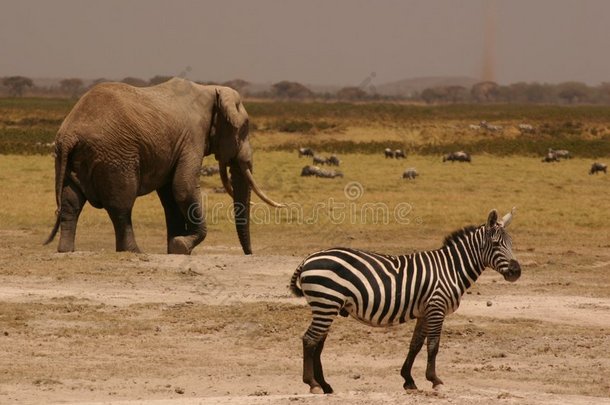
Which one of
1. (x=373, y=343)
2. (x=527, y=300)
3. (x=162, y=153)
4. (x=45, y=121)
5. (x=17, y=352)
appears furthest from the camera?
(x=45, y=121)

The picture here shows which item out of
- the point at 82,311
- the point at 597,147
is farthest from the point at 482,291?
the point at 597,147

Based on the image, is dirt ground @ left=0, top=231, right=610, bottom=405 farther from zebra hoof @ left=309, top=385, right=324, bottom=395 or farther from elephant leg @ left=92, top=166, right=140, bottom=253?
elephant leg @ left=92, top=166, right=140, bottom=253

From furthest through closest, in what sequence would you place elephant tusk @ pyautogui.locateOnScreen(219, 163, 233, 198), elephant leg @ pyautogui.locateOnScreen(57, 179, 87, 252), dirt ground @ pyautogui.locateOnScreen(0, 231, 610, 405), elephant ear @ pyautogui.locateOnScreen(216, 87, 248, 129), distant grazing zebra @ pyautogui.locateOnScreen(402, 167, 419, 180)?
distant grazing zebra @ pyautogui.locateOnScreen(402, 167, 419, 180) < elephant tusk @ pyautogui.locateOnScreen(219, 163, 233, 198) < elephant ear @ pyautogui.locateOnScreen(216, 87, 248, 129) < elephant leg @ pyautogui.locateOnScreen(57, 179, 87, 252) < dirt ground @ pyautogui.locateOnScreen(0, 231, 610, 405)

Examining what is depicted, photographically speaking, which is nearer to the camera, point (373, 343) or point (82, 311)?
point (373, 343)

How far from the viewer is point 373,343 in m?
12.9

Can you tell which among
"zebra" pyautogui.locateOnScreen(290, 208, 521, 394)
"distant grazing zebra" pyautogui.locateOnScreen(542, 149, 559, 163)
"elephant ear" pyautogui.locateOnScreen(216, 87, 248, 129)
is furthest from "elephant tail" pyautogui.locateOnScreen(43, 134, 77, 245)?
"distant grazing zebra" pyautogui.locateOnScreen(542, 149, 559, 163)

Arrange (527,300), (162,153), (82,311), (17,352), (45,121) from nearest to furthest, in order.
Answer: (17,352), (82,311), (527,300), (162,153), (45,121)

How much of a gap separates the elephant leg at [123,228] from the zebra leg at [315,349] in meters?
9.16

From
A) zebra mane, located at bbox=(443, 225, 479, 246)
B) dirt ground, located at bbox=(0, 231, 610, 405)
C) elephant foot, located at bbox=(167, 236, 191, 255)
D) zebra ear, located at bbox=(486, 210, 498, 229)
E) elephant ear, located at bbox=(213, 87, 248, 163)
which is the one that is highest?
elephant ear, located at bbox=(213, 87, 248, 163)

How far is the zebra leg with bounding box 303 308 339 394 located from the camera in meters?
9.34

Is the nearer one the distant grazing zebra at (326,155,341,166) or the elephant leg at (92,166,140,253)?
the elephant leg at (92,166,140,253)

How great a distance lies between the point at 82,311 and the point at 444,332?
13.8 feet

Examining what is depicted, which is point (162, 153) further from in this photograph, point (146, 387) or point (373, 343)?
point (146, 387)

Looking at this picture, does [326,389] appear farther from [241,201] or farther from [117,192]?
[241,201]
